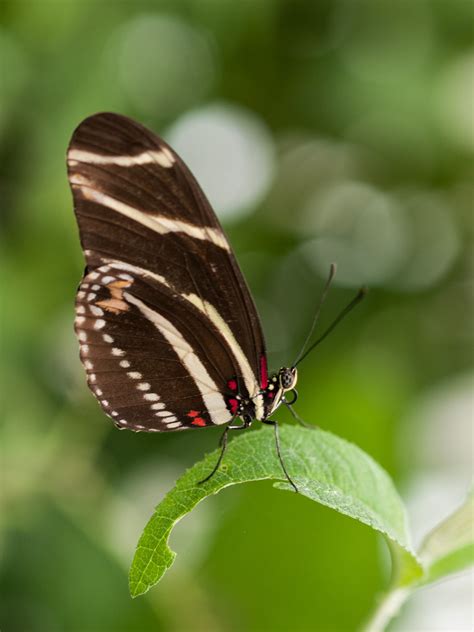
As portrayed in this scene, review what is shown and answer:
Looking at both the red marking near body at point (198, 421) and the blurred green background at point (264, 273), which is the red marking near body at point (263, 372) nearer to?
the red marking near body at point (198, 421)

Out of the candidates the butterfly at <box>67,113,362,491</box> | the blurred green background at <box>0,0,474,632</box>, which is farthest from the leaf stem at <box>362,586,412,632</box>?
the blurred green background at <box>0,0,474,632</box>

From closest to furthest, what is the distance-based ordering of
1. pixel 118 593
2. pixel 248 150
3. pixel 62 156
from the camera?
pixel 118 593
pixel 62 156
pixel 248 150

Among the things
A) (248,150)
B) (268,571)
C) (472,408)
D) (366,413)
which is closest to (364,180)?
(248,150)

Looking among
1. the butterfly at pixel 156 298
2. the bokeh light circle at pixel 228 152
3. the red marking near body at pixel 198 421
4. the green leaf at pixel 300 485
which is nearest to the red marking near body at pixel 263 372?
the butterfly at pixel 156 298

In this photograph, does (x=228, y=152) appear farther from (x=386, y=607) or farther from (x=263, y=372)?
(x=386, y=607)

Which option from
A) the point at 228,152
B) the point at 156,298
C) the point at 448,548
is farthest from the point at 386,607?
the point at 228,152

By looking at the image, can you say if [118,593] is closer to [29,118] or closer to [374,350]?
[374,350]
